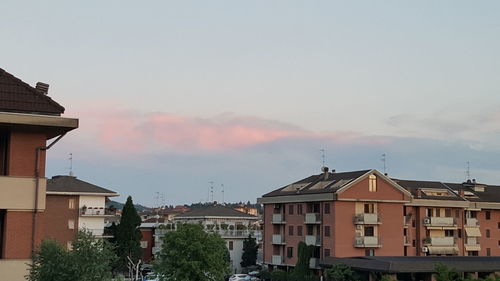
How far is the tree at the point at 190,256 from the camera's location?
36.4 meters

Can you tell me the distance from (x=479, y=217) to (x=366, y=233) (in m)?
20.5

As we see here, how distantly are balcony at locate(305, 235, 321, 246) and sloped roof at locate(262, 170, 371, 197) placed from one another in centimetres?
447

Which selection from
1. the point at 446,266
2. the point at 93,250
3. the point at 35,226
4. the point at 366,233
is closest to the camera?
the point at 93,250

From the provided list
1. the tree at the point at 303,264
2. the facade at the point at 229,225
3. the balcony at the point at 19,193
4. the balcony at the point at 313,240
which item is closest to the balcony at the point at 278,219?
the balcony at the point at 313,240

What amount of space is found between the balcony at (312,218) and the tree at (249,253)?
732 inches

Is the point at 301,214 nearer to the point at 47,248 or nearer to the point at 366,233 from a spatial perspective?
the point at 366,233

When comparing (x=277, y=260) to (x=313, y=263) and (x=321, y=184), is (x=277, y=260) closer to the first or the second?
(x=313, y=263)

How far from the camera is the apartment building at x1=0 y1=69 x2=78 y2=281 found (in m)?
16.6

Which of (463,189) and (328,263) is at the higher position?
(463,189)

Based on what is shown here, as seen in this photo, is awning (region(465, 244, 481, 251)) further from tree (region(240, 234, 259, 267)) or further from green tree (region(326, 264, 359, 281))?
tree (region(240, 234, 259, 267))

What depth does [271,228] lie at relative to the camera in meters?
72.6

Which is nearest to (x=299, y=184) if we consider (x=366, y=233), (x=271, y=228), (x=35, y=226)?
(x=271, y=228)

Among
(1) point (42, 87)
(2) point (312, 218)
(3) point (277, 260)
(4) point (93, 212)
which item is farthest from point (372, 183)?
(1) point (42, 87)

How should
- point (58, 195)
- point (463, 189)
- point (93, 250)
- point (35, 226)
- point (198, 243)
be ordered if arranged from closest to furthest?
point (93, 250) < point (35, 226) < point (198, 243) < point (58, 195) < point (463, 189)
